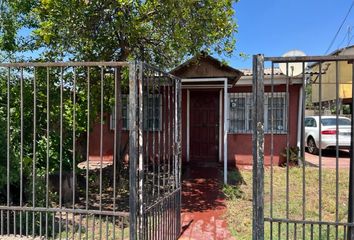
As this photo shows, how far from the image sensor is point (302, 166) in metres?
5.09

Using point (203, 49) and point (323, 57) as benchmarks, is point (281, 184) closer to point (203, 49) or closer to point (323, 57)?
point (203, 49)

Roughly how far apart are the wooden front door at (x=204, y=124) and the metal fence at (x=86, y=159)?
2.84 meters

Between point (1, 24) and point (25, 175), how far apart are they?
411 centimetres

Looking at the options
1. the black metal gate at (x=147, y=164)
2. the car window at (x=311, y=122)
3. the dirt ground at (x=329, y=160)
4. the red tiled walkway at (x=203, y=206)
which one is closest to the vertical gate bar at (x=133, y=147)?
the black metal gate at (x=147, y=164)

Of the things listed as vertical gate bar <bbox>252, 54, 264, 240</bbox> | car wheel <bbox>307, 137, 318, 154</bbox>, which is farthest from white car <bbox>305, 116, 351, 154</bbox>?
vertical gate bar <bbox>252, 54, 264, 240</bbox>

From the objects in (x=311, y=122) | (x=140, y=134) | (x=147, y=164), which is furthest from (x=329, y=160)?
(x=140, y=134)

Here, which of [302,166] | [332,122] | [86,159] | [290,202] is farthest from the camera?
[332,122]

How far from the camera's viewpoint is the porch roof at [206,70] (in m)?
9.04

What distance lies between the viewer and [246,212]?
241 inches

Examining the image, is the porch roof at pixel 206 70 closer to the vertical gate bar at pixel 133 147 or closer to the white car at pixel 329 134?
the white car at pixel 329 134

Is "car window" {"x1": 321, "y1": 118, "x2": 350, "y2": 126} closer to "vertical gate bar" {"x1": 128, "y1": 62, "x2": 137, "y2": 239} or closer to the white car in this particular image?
the white car

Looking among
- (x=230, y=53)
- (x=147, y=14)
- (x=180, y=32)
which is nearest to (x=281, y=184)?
(x=230, y=53)

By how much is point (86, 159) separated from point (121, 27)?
230 centimetres

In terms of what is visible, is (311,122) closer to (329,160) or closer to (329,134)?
(329,134)
